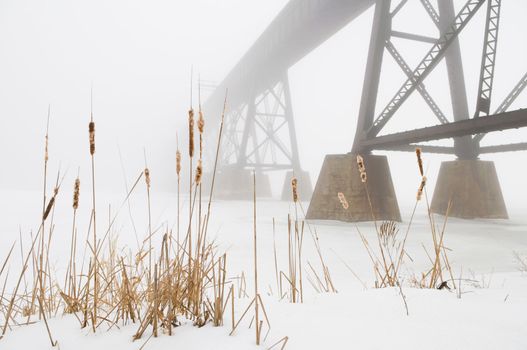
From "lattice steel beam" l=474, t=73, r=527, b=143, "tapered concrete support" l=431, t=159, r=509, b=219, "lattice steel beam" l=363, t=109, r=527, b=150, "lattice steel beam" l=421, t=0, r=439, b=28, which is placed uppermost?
"lattice steel beam" l=421, t=0, r=439, b=28

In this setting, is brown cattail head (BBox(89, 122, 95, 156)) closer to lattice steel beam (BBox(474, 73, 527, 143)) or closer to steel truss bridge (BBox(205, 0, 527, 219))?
steel truss bridge (BBox(205, 0, 527, 219))

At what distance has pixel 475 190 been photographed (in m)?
6.45

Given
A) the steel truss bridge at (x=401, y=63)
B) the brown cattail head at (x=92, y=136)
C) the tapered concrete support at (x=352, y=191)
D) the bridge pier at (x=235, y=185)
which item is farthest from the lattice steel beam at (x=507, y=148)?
the bridge pier at (x=235, y=185)

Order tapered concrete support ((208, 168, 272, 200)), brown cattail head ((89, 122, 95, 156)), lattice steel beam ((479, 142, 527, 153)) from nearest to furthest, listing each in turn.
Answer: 1. brown cattail head ((89, 122, 95, 156))
2. lattice steel beam ((479, 142, 527, 153))
3. tapered concrete support ((208, 168, 272, 200))

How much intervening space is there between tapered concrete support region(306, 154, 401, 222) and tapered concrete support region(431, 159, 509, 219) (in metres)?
1.71

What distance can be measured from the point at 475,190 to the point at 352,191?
2.82 m

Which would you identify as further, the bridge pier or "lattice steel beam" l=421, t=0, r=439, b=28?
the bridge pier

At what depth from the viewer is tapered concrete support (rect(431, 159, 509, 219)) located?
641cm

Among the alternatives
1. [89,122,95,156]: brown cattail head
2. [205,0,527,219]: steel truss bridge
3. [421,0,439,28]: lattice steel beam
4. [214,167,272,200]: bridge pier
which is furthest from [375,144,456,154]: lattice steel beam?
[214,167,272,200]: bridge pier

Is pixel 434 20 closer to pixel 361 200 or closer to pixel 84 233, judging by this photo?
pixel 361 200

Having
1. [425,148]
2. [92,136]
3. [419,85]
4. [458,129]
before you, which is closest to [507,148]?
[425,148]

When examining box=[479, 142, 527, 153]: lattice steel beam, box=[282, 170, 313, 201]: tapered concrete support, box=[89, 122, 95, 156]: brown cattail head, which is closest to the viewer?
box=[89, 122, 95, 156]: brown cattail head

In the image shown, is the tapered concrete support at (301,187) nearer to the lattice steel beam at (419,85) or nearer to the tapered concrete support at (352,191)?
the lattice steel beam at (419,85)

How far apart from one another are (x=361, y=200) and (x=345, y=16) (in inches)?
224
